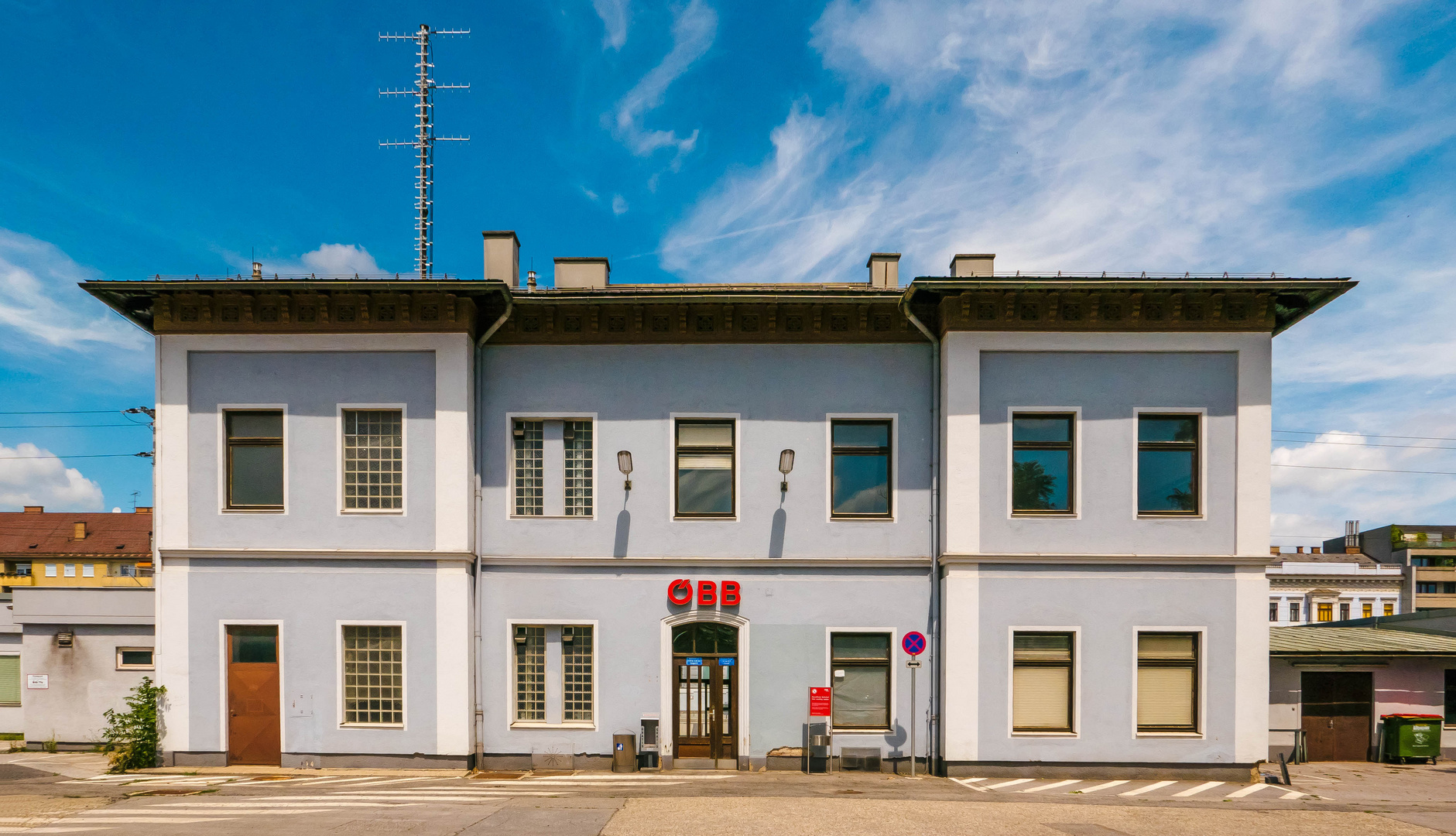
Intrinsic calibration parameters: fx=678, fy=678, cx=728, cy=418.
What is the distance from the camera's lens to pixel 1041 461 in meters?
11.5

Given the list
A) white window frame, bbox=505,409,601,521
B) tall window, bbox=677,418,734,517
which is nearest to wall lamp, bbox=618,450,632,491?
white window frame, bbox=505,409,601,521

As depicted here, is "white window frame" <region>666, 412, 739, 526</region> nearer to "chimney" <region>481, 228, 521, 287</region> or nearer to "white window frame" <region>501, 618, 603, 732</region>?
"white window frame" <region>501, 618, 603, 732</region>

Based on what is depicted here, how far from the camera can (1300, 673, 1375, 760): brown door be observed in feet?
42.8

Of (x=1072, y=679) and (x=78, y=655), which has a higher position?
(x=1072, y=679)

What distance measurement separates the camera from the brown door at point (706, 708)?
37.5 ft

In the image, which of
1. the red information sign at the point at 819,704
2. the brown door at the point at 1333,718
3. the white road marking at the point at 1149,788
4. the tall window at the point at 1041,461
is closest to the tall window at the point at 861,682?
the red information sign at the point at 819,704

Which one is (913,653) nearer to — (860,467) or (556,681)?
(860,467)

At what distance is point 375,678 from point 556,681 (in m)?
2.98

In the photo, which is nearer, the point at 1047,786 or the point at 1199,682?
the point at 1047,786

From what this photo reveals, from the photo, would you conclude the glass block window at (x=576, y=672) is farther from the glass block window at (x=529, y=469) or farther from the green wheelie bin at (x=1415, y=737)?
the green wheelie bin at (x=1415, y=737)

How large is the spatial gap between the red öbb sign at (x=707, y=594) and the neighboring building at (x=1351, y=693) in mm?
10500

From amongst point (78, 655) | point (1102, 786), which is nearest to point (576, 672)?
point (1102, 786)

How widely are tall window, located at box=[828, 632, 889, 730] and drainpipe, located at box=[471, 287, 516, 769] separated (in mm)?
5911

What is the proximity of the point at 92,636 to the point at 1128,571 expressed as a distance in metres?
19.2
